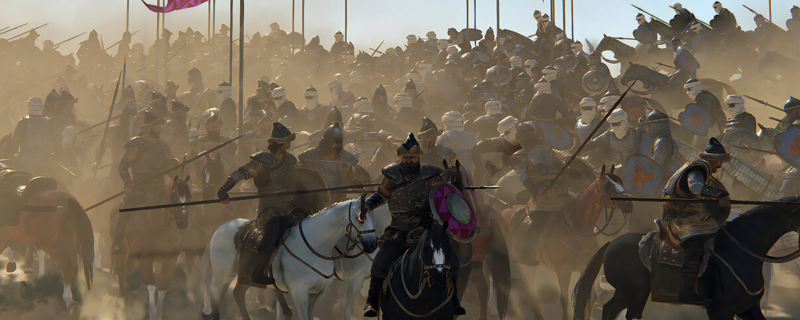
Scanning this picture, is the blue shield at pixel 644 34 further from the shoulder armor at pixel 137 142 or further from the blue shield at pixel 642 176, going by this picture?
the shoulder armor at pixel 137 142

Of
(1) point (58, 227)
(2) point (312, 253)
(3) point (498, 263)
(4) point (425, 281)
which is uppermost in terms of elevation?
(4) point (425, 281)

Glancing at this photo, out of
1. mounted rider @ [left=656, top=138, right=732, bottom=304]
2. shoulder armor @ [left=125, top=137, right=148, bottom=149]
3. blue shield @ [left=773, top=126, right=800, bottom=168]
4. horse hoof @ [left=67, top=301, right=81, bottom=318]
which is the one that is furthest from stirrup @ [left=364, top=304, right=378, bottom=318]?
blue shield @ [left=773, top=126, right=800, bottom=168]

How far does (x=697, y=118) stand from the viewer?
12.5 m

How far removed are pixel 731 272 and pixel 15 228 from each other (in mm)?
9023

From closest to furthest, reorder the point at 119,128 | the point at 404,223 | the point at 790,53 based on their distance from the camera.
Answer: the point at 404,223 → the point at 119,128 → the point at 790,53

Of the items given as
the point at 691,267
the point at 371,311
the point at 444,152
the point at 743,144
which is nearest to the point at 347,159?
the point at 444,152

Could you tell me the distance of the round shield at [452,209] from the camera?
15.5 ft

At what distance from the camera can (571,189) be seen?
912 cm

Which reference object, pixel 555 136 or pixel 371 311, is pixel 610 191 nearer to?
pixel 371 311

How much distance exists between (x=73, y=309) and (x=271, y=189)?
355cm

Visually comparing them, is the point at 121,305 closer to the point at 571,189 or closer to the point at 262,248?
the point at 262,248

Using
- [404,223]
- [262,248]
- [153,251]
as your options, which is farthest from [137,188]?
[404,223]

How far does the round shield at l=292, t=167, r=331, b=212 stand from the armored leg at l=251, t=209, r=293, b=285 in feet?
2.04

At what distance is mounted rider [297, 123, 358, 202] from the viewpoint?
343 inches
